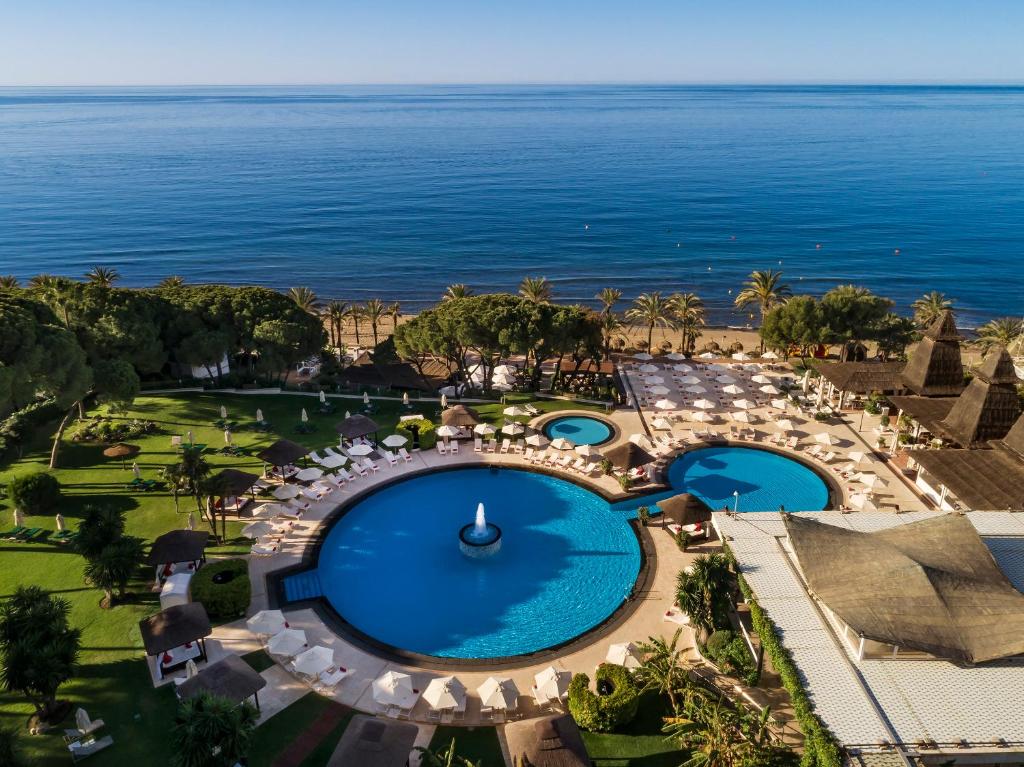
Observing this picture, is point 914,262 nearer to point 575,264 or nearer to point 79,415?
point 575,264

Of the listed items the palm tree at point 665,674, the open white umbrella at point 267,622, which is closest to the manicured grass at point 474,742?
the palm tree at point 665,674

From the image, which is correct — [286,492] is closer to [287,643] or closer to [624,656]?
[287,643]

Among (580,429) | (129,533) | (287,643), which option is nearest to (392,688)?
(287,643)

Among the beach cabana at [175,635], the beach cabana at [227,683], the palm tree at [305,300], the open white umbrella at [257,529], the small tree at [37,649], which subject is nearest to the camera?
the small tree at [37,649]

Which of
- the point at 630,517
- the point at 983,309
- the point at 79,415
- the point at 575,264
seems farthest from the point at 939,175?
the point at 79,415

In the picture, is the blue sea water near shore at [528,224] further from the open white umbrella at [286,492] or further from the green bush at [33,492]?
the green bush at [33,492]

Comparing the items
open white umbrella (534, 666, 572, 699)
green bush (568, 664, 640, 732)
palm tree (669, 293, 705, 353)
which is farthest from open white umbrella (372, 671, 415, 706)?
palm tree (669, 293, 705, 353)
